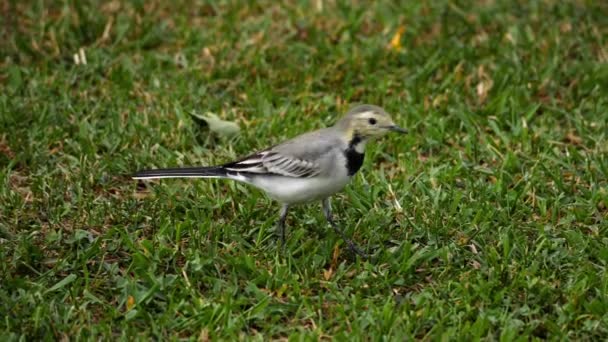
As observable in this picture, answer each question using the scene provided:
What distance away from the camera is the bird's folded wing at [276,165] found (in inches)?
220

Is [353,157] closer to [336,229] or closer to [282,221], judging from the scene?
[336,229]

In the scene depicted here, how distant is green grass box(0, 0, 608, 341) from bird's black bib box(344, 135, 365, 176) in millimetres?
523

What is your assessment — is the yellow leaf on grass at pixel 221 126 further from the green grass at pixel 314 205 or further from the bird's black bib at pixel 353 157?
the bird's black bib at pixel 353 157

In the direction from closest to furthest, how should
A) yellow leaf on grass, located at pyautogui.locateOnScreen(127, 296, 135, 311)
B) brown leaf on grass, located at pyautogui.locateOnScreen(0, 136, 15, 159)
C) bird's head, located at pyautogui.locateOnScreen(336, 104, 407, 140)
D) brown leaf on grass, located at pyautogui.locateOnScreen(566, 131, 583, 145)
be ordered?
yellow leaf on grass, located at pyautogui.locateOnScreen(127, 296, 135, 311) < bird's head, located at pyautogui.locateOnScreen(336, 104, 407, 140) < brown leaf on grass, located at pyautogui.locateOnScreen(0, 136, 15, 159) < brown leaf on grass, located at pyautogui.locateOnScreen(566, 131, 583, 145)

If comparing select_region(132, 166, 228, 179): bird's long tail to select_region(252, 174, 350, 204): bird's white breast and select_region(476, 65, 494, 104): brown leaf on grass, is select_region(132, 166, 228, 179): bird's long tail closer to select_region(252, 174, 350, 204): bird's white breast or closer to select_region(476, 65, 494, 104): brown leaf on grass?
select_region(252, 174, 350, 204): bird's white breast

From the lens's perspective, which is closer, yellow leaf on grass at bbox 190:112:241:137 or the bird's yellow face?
the bird's yellow face

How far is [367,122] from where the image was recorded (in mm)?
5625

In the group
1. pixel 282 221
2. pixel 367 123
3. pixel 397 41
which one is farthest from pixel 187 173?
pixel 397 41

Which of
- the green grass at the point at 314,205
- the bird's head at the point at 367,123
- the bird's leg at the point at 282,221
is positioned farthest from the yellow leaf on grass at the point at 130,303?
the bird's head at the point at 367,123

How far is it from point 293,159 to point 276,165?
0.12 meters

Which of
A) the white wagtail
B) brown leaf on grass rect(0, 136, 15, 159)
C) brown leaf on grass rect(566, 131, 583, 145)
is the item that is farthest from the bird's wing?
brown leaf on grass rect(566, 131, 583, 145)

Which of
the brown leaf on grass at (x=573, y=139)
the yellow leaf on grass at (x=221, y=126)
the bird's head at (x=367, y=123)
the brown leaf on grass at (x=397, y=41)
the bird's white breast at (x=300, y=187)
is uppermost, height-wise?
the bird's head at (x=367, y=123)

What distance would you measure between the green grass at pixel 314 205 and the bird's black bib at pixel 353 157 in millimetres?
523

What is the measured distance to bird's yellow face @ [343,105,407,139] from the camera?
5.62 meters
